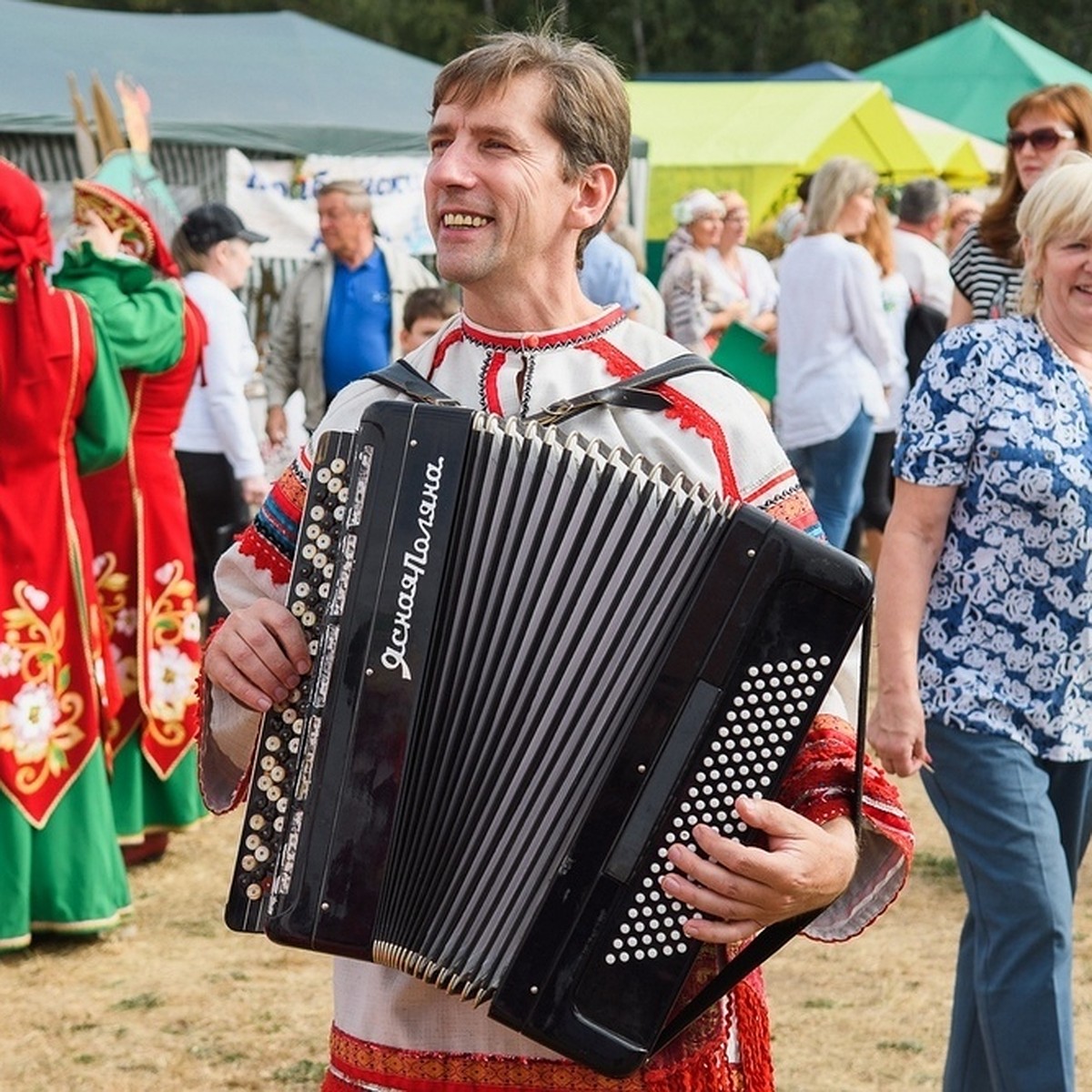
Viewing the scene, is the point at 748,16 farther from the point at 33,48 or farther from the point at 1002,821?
the point at 1002,821

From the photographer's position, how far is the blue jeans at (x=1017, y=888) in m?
3.26

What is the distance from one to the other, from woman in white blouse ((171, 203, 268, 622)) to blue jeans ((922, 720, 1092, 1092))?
12.1ft

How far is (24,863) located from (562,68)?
3.28m

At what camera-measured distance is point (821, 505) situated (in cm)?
828

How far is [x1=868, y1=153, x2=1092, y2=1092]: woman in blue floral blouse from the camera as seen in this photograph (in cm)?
326

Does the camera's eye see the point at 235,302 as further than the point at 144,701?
Yes

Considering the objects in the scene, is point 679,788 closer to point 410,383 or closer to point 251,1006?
point 410,383

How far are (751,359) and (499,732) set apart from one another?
7.18 metres

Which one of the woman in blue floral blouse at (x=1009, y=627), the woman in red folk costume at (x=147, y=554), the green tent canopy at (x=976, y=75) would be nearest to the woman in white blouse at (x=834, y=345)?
the woman in red folk costume at (x=147, y=554)

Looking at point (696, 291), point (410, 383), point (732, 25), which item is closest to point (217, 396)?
point (696, 291)

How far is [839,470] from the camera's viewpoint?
8250 millimetres

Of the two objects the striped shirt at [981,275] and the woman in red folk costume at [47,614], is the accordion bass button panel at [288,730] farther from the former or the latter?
the striped shirt at [981,275]

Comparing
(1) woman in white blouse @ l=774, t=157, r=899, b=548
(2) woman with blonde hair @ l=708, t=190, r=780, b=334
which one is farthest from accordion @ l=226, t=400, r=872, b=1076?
(2) woman with blonde hair @ l=708, t=190, r=780, b=334

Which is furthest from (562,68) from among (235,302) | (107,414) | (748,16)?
(748,16)
